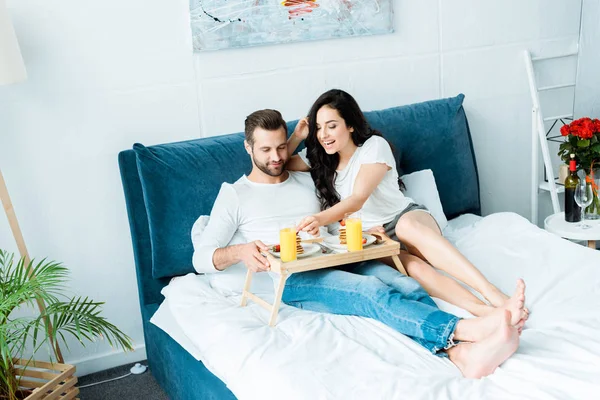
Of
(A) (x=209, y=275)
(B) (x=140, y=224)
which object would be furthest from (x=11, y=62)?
(A) (x=209, y=275)

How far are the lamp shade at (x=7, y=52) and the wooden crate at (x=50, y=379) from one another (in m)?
1.00

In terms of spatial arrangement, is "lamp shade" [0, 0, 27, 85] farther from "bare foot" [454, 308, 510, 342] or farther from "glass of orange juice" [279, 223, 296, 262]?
"bare foot" [454, 308, 510, 342]

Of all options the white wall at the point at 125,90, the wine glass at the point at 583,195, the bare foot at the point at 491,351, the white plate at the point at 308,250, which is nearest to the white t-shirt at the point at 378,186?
the white plate at the point at 308,250

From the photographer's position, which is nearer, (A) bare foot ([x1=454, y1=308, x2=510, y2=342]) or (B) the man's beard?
(A) bare foot ([x1=454, y1=308, x2=510, y2=342])

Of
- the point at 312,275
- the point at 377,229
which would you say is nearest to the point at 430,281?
the point at 377,229

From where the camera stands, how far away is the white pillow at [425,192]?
3041 mm

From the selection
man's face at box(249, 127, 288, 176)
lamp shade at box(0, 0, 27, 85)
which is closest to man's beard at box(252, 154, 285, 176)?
man's face at box(249, 127, 288, 176)

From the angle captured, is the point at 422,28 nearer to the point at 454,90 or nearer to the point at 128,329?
the point at 454,90

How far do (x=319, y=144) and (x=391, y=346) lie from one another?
1.02 m

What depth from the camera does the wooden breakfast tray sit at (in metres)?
2.23

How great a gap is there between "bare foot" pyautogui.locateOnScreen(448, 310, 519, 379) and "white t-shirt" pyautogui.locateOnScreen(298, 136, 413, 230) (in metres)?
0.94

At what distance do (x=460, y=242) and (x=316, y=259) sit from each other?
0.89 m

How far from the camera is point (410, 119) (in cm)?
318

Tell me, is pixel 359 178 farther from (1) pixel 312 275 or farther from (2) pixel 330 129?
(1) pixel 312 275
